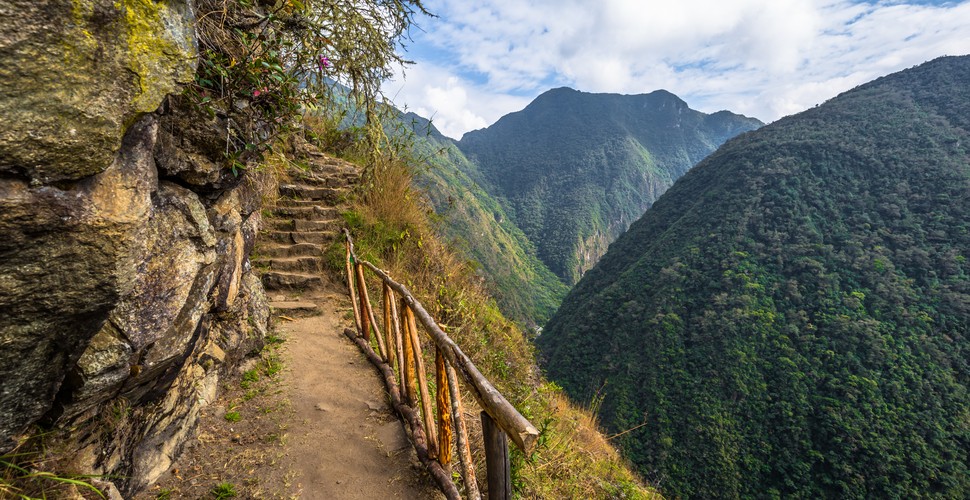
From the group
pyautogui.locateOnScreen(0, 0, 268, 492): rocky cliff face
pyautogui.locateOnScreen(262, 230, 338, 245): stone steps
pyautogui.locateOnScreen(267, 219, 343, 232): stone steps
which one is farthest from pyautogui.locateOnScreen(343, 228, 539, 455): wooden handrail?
pyautogui.locateOnScreen(267, 219, 343, 232): stone steps

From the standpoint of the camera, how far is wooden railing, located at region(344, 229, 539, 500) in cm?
175

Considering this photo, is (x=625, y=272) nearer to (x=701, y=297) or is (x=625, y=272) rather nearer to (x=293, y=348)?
(x=701, y=297)

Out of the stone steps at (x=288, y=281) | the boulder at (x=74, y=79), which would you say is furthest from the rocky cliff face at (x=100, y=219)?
the stone steps at (x=288, y=281)

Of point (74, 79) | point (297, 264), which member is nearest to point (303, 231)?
point (297, 264)

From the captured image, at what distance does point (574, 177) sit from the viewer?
159625mm

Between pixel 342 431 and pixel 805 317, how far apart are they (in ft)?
181

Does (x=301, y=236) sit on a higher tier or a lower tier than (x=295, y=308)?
higher

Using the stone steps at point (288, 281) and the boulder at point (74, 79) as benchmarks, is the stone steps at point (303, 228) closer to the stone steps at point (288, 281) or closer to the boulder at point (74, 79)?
the stone steps at point (288, 281)

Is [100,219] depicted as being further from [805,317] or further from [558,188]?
[558,188]

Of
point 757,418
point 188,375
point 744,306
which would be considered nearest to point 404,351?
point 188,375

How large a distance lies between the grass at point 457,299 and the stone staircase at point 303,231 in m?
0.33

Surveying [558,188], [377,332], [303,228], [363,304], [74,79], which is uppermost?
[558,188]

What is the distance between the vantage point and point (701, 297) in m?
50.7

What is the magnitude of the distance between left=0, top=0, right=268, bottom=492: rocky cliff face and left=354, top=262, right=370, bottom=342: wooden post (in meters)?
2.27
